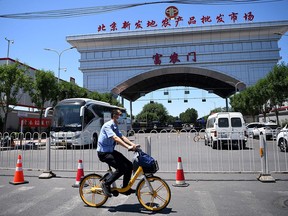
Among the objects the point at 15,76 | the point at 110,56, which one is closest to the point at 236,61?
the point at 110,56

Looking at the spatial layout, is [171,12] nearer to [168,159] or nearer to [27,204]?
[168,159]

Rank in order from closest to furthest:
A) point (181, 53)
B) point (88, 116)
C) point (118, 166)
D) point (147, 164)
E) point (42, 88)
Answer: point (147, 164), point (118, 166), point (88, 116), point (42, 88), point (181, 53)

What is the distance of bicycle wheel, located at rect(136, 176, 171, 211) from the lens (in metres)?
4.55

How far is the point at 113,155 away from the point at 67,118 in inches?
542

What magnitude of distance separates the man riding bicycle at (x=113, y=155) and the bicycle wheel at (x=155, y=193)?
259 millimetres

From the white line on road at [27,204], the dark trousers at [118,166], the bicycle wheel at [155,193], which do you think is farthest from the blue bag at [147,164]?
the white line on road at [27,204]

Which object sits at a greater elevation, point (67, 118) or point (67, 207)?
point (67, 118)

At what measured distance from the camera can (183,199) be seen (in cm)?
526

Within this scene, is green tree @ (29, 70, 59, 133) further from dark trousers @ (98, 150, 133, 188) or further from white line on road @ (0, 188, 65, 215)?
dark trousers @ (98, 150, 133, 188)

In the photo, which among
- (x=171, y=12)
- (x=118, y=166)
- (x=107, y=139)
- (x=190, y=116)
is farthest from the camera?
(x=190, y=116)

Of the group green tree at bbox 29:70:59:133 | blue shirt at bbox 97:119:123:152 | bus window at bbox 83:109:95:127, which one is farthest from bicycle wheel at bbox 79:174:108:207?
green tree at bbox 29:70:59:133

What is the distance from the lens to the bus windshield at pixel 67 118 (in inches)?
684

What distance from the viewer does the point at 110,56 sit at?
49.7 m

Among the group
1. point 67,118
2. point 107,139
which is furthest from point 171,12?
point 107,139
